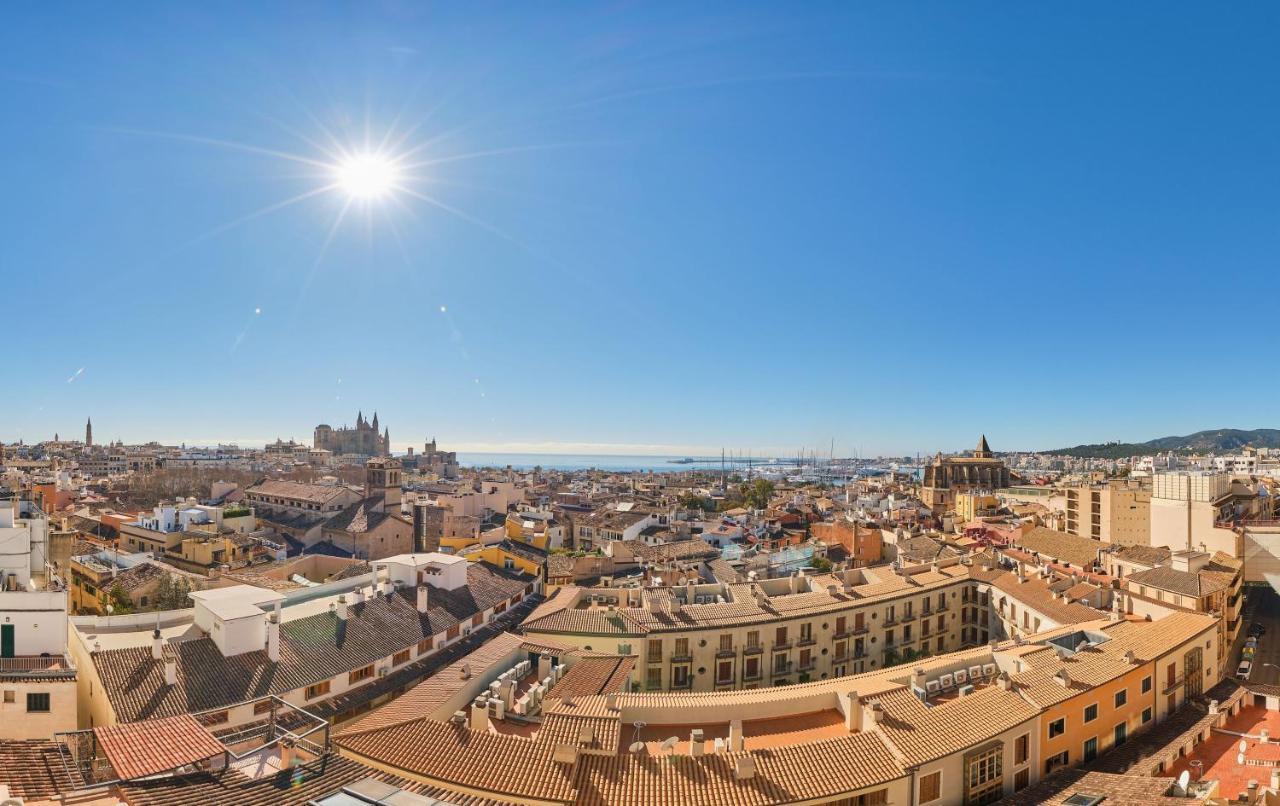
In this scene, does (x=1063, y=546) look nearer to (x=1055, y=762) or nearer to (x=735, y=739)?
(x=1055, y=762)

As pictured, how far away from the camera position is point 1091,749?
1770 centimetres

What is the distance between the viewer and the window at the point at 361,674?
2130cm

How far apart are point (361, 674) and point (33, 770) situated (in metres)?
11.9

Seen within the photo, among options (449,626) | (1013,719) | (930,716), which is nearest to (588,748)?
(930,716)

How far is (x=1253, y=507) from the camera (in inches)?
1977

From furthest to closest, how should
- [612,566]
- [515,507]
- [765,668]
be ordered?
[515,507] → [612,566] → [765,668]

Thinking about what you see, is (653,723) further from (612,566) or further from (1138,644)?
(612,566)

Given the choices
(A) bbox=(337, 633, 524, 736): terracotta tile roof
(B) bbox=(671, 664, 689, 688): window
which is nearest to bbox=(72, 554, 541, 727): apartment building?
(A) bbox=(337, 633, 524, 736): terracotta tile roof

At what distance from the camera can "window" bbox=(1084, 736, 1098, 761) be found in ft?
57.2

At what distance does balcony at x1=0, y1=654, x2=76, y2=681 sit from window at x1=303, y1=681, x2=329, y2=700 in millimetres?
5482

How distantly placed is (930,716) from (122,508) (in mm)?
67314

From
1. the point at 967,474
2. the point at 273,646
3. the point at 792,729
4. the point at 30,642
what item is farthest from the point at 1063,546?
the point at 967,474

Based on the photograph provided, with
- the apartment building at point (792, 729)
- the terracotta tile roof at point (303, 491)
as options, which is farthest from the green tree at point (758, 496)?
the apartment building at point (792, 729)

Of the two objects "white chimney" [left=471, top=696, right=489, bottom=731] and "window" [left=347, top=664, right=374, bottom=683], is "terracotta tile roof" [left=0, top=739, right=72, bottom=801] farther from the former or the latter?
"window" [left=347, top=664, right=374, bottom=683]
